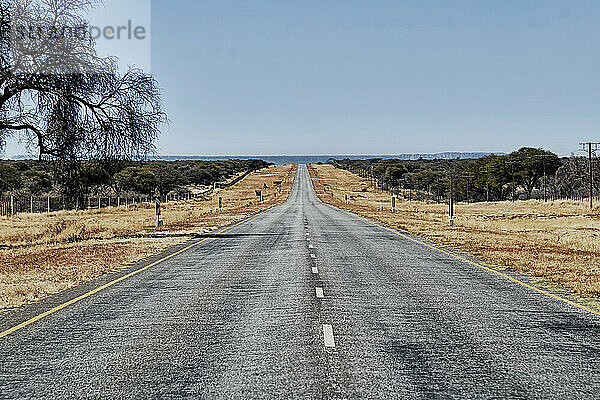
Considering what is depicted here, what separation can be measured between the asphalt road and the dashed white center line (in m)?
0.01

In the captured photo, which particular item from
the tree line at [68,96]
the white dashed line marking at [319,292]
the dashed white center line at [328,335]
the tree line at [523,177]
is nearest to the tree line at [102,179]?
the tree line at [68,96]

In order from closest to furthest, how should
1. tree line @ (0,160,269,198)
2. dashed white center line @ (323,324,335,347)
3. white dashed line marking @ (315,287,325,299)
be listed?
dashed white center line @ (323,324,335,347) < white dashed line marking @ (315,287,325,299) < tree line @ (0,160,269,198)

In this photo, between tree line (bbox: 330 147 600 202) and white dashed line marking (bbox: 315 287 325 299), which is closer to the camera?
white dashed line marking (bbox: 315 287 325 299)

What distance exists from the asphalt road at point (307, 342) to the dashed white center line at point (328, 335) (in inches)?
0.6

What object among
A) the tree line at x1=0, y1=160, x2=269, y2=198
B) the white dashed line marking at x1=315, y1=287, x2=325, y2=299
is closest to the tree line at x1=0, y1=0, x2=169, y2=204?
the tree line at x1=0, y1=160, x2=269, y2=198

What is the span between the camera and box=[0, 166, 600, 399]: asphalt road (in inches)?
239

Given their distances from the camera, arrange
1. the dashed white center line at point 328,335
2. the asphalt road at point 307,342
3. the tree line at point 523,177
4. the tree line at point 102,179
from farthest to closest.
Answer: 1. the tree line at point 523,177
2. the tree line at point 102,179
3. the dashed white center line at point 328,335
4. the asphalt road at point 307,342

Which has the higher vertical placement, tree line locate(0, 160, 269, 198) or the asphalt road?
tree line locate(0, 160, 269, 198)

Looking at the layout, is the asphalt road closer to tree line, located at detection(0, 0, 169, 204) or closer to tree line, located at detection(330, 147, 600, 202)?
tree line, located at detection(0, 0, 169, 204)

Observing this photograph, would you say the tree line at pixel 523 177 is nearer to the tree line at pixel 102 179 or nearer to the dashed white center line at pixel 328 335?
the tree line at pixel 102 179

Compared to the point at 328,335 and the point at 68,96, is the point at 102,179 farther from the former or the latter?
the point at 328,335

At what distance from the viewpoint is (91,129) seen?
23.6m

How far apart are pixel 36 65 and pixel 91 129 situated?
3525 mm

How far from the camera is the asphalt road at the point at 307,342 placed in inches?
239
